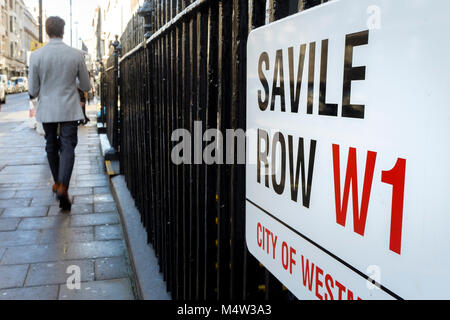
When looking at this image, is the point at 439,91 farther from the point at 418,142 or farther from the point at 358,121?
the point at 358,121

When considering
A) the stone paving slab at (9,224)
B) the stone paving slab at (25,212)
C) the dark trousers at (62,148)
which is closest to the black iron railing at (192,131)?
the stone paving slab at (9,224)

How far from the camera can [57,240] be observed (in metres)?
4.05

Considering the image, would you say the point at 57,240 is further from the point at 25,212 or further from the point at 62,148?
the point at 62,148

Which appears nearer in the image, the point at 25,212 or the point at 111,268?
the point at 111,268

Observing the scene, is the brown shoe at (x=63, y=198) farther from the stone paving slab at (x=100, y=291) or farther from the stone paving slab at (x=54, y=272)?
the stone paving slab at (x=100, y=291)

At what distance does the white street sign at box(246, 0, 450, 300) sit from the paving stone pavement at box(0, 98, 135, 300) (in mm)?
2271

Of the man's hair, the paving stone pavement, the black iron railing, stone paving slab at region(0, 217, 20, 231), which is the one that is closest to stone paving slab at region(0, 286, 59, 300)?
the paving stone pavement

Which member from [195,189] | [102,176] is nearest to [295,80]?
[195,189]

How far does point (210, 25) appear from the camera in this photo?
1.74m

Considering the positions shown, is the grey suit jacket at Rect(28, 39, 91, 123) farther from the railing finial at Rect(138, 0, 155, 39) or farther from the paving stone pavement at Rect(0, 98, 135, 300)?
the railing finial at Rect(138, 0, 155, 39)

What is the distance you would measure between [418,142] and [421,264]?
0.17 meters

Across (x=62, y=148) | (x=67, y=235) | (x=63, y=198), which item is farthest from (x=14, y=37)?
(x=67, y=235)

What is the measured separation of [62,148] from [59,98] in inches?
20.5

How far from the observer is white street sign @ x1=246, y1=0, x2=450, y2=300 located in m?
0.65
